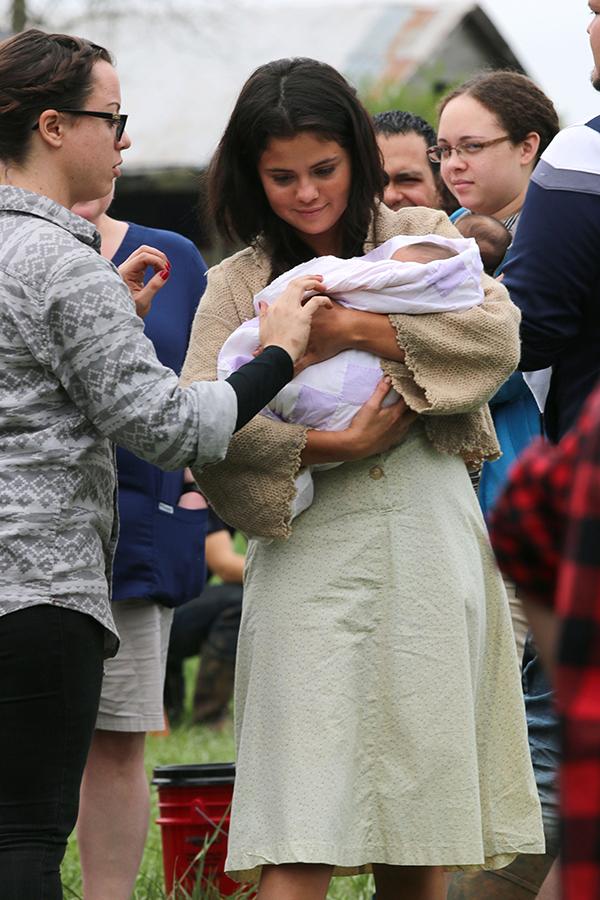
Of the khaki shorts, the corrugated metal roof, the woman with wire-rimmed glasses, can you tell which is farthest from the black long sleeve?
the corrugated metal roof

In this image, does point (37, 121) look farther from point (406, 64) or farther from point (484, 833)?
point (406, 64)

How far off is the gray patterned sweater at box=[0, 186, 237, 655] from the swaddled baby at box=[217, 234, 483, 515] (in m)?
0.24

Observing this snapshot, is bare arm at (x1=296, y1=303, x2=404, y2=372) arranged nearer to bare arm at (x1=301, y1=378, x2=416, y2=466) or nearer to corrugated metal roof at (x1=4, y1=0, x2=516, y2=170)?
bare arm at (x1=301, y1=378, x2=416, y2=466)

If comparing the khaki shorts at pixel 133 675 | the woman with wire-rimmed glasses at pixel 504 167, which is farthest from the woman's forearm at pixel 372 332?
the khaki shorts at pixel 133 675

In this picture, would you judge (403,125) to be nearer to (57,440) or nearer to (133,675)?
(133,675)

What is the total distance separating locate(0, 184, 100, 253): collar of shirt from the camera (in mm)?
2789

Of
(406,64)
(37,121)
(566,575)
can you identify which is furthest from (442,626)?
(406,64)

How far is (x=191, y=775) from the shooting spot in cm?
427

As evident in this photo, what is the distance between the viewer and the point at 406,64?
19.3m

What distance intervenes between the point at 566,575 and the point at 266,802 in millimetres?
1595

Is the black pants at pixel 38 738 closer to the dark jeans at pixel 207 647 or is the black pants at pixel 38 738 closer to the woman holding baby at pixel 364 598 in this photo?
the woman holding baby at pixel 364 598

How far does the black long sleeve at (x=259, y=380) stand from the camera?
274 cm

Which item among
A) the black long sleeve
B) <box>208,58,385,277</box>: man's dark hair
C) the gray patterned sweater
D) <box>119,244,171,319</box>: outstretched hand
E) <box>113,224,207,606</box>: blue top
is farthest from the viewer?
<box>113,224,207,606</box>: blue top

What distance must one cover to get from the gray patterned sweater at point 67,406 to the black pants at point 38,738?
53 millimetres
